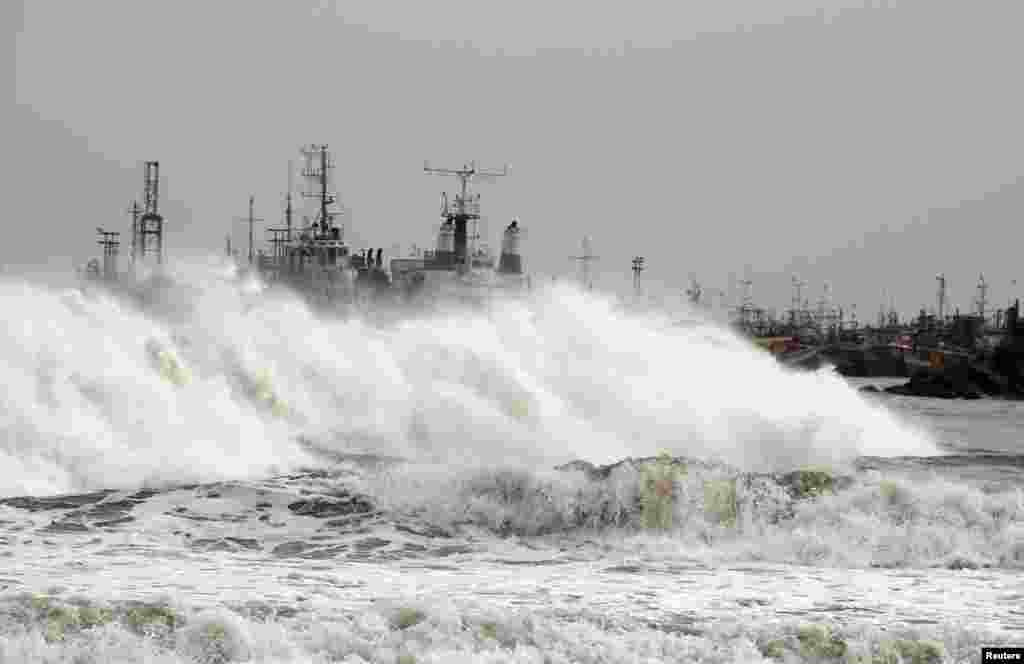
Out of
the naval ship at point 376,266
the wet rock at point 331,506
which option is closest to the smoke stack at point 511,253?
the naval ship at point 376,266

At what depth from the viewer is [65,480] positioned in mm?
17984

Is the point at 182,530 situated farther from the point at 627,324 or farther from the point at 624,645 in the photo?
the point at 627,324

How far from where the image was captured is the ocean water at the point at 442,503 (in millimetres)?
10695

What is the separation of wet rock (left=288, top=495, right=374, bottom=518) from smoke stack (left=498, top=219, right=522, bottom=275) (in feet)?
160

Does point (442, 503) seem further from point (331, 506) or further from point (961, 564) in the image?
point (961, 564)

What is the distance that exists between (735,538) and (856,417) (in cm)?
1646

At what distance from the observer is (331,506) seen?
16.6 m

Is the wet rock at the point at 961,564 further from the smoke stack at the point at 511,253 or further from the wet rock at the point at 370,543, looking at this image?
the smoke stack at the point at 511,253

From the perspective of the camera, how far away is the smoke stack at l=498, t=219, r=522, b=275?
65.4 metres

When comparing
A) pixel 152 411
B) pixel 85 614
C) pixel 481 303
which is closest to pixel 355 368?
pixel 152 411

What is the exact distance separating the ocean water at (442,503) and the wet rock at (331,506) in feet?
0.19

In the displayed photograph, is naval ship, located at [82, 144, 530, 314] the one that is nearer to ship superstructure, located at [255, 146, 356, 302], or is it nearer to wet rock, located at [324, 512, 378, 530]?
ship superstructure, located at [255, 146, 356, 302]

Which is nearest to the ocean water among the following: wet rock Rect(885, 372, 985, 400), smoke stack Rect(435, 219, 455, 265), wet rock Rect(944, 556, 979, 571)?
wet rock Rect(944, 556, 979, 571)

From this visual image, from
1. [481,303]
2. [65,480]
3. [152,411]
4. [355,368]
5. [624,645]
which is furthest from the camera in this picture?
[481,303]
